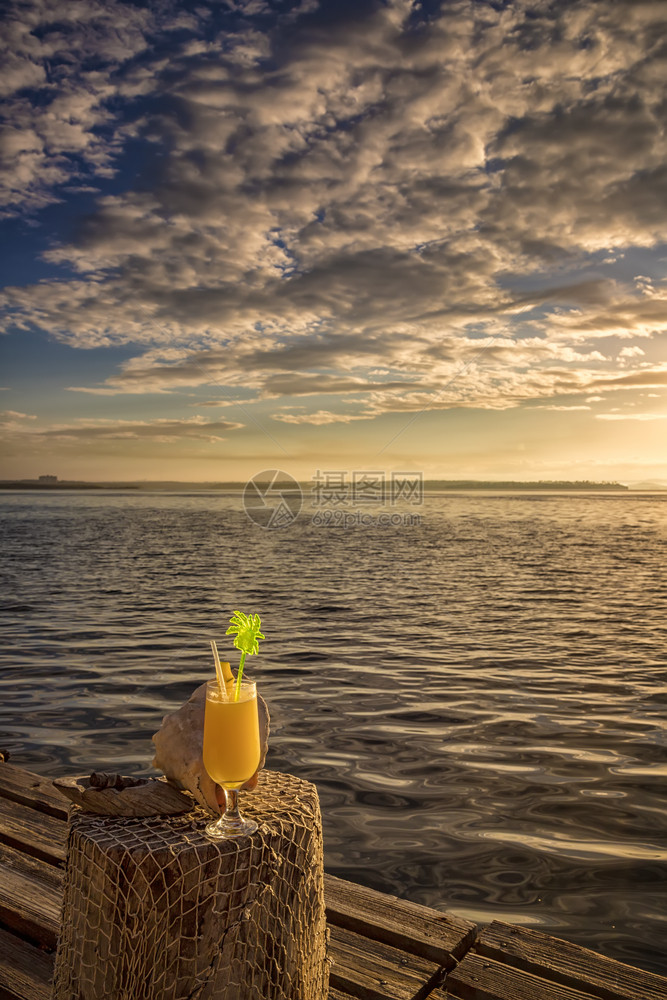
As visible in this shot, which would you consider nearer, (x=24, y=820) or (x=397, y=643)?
(x=24, y=820)

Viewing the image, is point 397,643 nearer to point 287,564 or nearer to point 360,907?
point 360,907

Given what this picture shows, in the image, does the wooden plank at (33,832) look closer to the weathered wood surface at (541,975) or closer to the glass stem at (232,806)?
the glass stem at (232,806)

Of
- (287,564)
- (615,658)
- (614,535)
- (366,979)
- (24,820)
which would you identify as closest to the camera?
(366,979)

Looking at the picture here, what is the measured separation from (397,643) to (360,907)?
7801 mm

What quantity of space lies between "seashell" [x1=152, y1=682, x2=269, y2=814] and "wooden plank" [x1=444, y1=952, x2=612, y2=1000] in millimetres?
1181

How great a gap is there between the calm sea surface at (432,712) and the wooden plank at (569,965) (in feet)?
3.28

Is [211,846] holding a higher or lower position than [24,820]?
higher

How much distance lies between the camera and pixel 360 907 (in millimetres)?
3283

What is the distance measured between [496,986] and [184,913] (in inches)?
58.8

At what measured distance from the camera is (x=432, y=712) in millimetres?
7621

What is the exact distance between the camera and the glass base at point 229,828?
2230 mm

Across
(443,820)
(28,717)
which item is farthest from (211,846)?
(28,717)

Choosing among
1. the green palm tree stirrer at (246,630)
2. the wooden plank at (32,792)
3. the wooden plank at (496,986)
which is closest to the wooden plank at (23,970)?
the wooden plank at (32,792)

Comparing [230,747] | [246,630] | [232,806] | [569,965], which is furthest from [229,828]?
[569,965]
